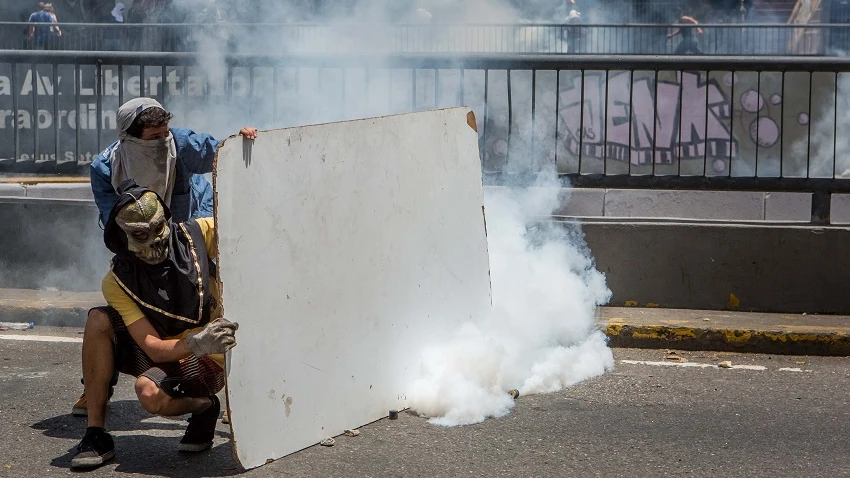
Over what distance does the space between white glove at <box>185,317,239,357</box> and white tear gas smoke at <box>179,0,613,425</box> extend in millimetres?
1232

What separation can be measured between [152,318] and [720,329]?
134 inches

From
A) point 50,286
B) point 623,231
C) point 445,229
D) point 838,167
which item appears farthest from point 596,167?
point 50,286

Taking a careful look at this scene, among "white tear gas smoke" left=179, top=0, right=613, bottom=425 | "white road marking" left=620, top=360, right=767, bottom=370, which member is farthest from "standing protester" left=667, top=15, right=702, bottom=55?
"white road marking" left=620, top=360, right=767, bottom=370

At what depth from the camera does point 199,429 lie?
173 inches

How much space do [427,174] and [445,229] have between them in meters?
0.29

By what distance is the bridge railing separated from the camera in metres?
7.06

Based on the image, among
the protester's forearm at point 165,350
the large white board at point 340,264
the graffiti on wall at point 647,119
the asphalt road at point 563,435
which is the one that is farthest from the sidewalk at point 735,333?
the protester's forearm at point 165,350

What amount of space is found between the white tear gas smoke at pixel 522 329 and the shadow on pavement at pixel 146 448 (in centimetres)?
101

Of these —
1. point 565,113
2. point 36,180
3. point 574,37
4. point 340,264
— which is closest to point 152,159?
point 340,264

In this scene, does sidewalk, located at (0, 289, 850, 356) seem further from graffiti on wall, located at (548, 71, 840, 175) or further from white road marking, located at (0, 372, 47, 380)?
white road marking, located at (0, 372, 47, 380)

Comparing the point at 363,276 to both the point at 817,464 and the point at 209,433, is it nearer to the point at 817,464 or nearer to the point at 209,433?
the point at 209,433

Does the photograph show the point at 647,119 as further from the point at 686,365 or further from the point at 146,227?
the point at 146,227

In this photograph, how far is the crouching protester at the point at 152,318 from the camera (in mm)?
4105

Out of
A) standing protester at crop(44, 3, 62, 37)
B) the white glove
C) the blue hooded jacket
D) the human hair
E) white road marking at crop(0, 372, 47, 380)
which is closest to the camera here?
the white glove
